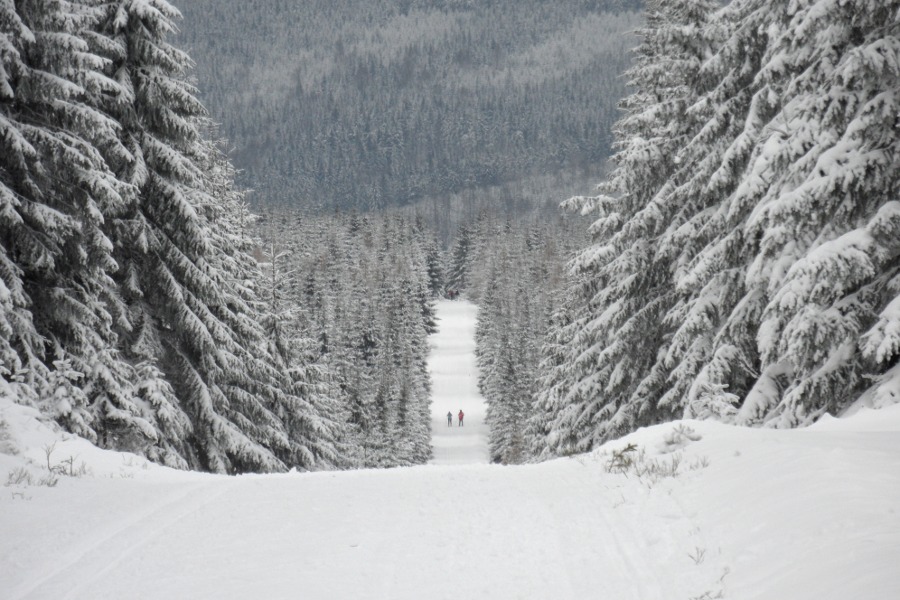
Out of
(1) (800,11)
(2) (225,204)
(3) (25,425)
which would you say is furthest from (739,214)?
(2) (225,204)

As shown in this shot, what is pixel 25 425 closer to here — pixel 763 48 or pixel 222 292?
→ pixel 222 292

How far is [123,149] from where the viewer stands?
14.9 meters

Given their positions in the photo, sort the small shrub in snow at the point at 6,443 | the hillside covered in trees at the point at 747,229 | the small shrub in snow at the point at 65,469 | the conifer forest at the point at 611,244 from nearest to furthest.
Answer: the small shrub in snow at the point at 65,469
the small shrub in snow at the point at 6,443
the hillside covered in trees at the point at 747,229
the conifer forest at the point at 611,244

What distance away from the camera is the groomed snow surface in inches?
187

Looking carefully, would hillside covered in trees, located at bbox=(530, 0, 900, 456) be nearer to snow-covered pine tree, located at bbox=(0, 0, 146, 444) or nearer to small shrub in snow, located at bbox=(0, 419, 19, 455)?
small shrub in snow, located at bbox=(0, 419, 19, 455)

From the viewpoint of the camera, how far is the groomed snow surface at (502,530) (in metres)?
4.74

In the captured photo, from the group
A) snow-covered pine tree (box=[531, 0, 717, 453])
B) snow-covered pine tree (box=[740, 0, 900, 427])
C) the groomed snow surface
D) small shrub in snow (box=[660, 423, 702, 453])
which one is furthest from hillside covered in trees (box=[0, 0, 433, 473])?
snow-covered pine tree (box=[740, 0, 900, 427])

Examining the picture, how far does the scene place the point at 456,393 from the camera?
80562 millimetres

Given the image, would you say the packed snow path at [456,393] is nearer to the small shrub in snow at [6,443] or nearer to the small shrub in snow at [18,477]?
the small shrub in snow at [6,443]

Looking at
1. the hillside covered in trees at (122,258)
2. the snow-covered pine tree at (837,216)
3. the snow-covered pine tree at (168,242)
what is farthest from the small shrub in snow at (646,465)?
the snow-covered pine tree at (168,242)

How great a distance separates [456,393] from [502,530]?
74.9 meters

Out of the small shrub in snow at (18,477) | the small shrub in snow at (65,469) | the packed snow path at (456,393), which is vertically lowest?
A: the packed snow path at (456,393)

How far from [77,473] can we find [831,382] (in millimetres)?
10518

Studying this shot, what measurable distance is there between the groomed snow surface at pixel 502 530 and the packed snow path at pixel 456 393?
47022 millimetres
